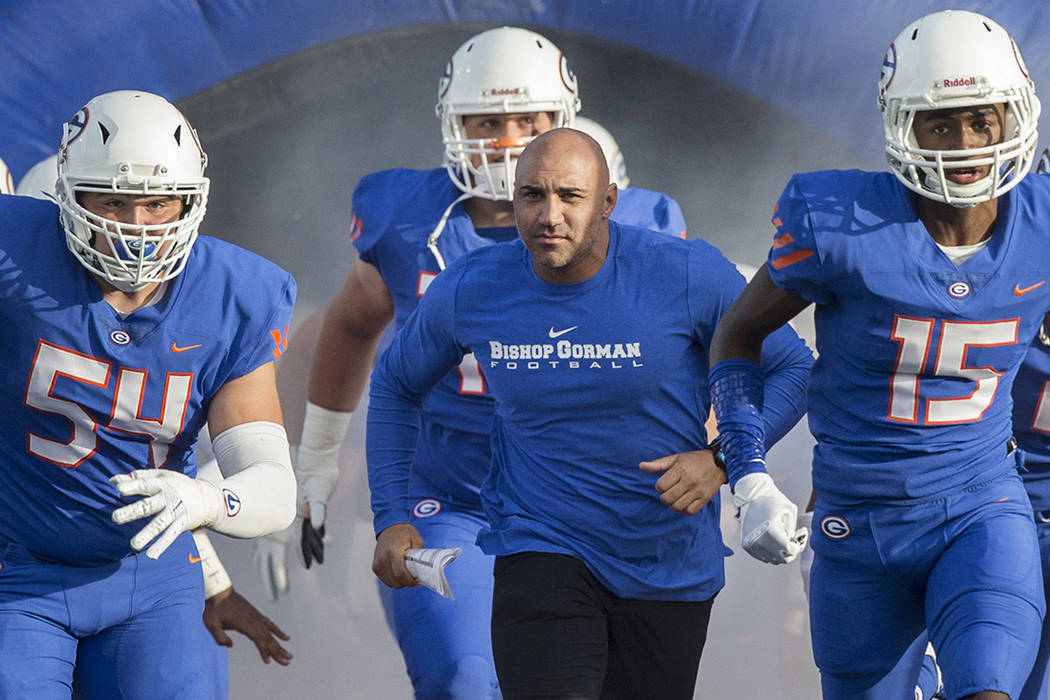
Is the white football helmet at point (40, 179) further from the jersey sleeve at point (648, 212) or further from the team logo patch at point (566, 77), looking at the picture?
the jersey sleeve at point (648, 212)

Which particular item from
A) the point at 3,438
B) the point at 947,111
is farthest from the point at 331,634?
the point at 947,111

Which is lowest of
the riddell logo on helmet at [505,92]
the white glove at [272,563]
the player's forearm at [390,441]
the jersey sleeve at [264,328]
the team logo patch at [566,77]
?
the white glove at [272,563]

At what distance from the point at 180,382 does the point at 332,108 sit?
2516mm

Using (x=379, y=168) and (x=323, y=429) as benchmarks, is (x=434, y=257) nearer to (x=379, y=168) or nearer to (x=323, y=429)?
(x=323, y=429)

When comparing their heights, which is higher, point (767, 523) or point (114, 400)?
point (114, 400)

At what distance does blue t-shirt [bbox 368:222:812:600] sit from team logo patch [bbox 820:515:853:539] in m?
0.20

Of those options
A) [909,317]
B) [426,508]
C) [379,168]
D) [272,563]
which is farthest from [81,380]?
[379,168]

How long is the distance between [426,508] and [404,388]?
0.41 metres

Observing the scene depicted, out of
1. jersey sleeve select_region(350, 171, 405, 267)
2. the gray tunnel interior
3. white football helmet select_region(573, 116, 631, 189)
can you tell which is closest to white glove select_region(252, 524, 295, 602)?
the gray tunnel interior

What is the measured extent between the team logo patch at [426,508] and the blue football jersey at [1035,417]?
1.29 m

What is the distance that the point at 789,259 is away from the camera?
2.87m

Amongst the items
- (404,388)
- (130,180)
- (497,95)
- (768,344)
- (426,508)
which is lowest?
(426,508)

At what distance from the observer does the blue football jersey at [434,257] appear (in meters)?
3.47

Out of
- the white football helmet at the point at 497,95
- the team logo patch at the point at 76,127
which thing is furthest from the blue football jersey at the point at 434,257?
the team logo patch at the point at 76,127
